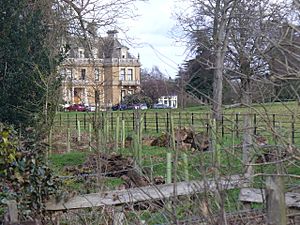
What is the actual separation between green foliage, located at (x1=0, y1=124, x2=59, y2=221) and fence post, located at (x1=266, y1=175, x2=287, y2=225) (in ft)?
11.9

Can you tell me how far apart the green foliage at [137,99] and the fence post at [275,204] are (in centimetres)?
845

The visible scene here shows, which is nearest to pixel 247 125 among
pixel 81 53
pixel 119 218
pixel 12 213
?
pixel 119 218

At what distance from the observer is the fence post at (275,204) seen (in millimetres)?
2379

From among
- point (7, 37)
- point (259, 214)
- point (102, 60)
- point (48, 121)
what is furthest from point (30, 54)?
point (259, 214)

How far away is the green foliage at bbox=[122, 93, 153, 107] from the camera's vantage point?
11.2 m

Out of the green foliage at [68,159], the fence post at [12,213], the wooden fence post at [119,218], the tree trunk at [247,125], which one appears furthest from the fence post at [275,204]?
the green foliage at [68,159]

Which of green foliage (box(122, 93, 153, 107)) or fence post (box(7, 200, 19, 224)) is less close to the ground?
green foliage (box(122, 93, 153, 107))

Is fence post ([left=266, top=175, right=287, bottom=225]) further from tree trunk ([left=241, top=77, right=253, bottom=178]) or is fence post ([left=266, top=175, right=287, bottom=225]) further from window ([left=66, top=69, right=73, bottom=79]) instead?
window ([left=66, top=69, right=73, bottom=79])

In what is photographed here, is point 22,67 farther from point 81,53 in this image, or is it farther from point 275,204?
point 275,204

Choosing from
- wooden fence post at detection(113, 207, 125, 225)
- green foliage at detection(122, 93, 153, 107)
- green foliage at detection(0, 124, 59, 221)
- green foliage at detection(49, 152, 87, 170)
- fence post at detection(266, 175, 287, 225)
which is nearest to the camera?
fence post at detection(266, 175, 287, 225)

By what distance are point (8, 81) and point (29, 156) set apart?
766 centimetres

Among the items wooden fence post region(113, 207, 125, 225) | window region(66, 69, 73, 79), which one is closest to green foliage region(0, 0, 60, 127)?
window region(66, 69, 73, 79)

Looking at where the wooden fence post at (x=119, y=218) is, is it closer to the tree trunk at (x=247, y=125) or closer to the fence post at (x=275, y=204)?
the tree trunk at (x=247, y=125)

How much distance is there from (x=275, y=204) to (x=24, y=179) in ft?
13.0
